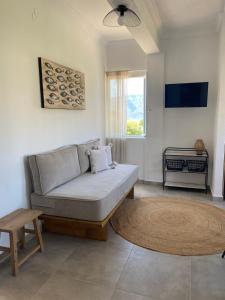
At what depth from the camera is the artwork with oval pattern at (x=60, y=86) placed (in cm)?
271

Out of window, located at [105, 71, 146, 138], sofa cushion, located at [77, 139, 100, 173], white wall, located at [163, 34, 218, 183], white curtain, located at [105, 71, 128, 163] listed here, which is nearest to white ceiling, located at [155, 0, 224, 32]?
white wall, located at [163, 34, 218, 183]

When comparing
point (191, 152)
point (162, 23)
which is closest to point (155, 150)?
point (191, 152)

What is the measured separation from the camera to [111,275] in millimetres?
1975

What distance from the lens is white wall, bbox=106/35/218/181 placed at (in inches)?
157

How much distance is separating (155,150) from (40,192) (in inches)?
101

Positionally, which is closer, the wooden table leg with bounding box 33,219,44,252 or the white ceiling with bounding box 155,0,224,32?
the wooden table leg with bounding box 33,219,44,252

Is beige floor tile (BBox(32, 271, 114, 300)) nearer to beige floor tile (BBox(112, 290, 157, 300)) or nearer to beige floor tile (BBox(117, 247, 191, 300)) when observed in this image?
beige floor tile (BBox(112, 290, 157, 300))

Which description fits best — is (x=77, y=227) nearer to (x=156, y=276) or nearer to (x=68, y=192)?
(x=68, y=192)

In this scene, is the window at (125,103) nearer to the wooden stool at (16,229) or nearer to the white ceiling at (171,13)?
Result: the white ceiling at (171,13)

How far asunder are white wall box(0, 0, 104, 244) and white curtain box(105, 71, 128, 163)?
1095 millimetres

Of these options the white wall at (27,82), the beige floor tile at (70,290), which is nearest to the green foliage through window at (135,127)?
the white wall at (27,82)

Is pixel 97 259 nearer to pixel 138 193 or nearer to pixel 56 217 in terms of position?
pixel 56 217

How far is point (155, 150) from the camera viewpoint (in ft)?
14.5

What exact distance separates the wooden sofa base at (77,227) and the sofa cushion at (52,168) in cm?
36
